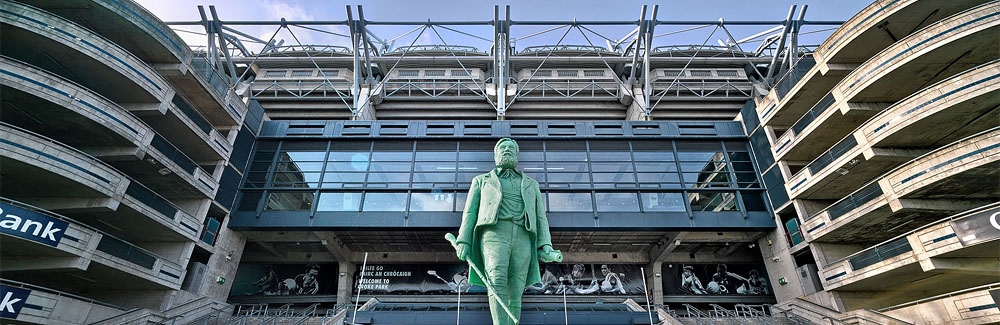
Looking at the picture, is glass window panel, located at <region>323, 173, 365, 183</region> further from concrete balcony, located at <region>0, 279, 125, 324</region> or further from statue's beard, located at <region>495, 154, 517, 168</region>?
statue's beard, located at <region>495, 154, 517, 168</region>

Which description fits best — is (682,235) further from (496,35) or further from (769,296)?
(496,35)

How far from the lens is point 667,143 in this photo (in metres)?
26.0

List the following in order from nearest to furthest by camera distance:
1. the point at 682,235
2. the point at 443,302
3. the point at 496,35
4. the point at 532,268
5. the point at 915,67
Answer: the point at 532,268 → the point at 915,67 → the point at 682,235 → the point at 443,302 → the point at 496,35

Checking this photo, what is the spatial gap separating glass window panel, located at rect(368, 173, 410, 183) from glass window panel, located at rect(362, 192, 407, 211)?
96cm

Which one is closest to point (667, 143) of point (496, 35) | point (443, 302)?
point (496, 35)

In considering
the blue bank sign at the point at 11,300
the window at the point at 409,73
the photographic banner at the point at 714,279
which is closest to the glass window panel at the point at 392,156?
the blue bank sign at the point at 11,300

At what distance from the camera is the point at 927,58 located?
56.9ft

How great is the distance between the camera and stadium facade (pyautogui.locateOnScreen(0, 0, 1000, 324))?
15.2 metres

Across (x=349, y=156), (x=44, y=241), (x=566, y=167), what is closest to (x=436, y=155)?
(x=349, y=156)

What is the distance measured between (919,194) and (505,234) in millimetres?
18798

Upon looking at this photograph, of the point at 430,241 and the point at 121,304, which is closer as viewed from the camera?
the point at 121,304

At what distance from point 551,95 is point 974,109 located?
2739cm

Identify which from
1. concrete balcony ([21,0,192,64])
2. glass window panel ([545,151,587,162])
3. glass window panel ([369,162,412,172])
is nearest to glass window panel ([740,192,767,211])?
glass window panel ([545,151,587,162])

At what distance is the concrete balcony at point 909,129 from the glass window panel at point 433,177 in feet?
61.6
